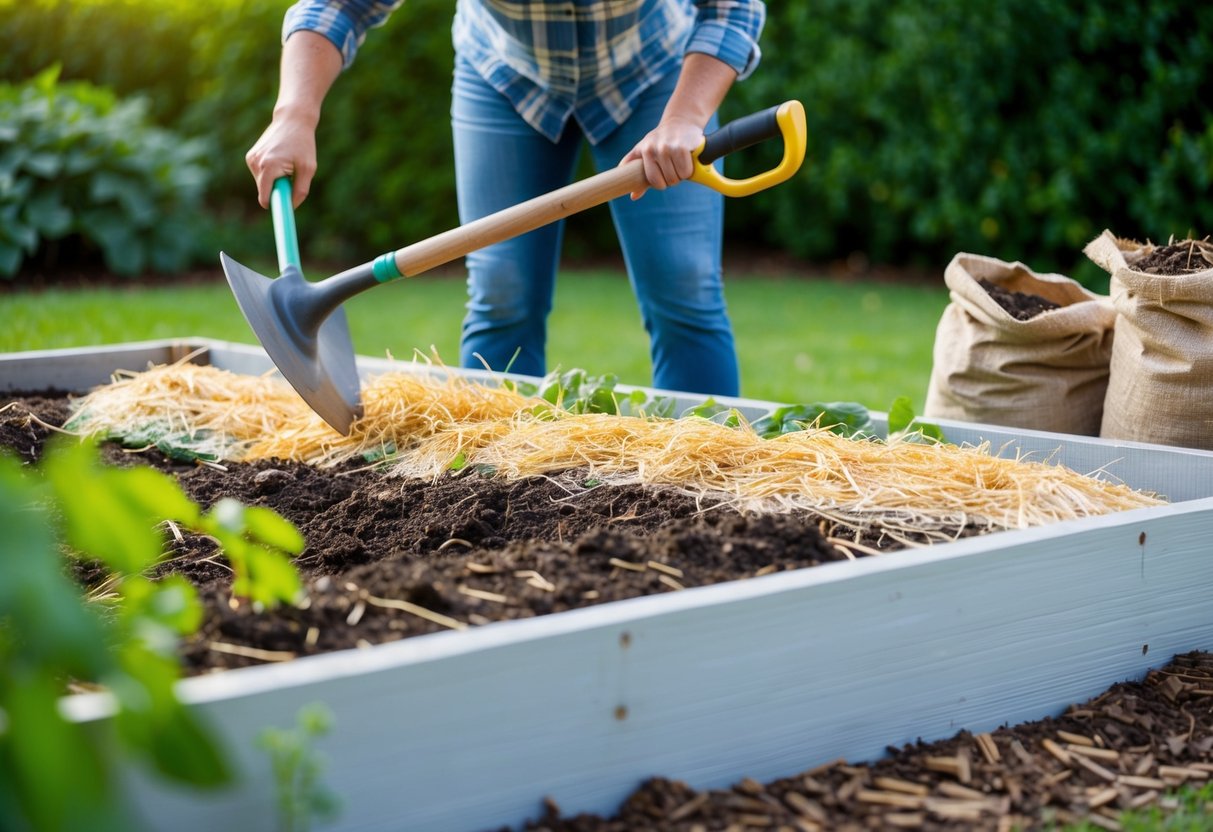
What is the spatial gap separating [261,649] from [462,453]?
3.80ft

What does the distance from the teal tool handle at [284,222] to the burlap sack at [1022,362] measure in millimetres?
1470

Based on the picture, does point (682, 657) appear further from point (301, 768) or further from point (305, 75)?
point (305, 75)

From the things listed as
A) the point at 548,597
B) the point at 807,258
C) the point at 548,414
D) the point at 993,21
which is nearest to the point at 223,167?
the point at 807,258

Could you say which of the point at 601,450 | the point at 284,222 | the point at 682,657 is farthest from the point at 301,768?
the point at 284,222

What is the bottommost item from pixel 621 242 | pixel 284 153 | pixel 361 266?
pixel 361 266

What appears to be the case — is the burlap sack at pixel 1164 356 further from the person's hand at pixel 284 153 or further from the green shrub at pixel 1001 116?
the green shrub at pixel 1001 116

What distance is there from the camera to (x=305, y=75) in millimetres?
2773

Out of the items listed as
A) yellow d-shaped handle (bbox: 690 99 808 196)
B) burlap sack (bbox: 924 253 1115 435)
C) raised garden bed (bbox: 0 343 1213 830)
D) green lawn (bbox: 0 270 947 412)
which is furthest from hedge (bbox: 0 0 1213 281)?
raised garden bed (bbox: 0 343 1213 830)

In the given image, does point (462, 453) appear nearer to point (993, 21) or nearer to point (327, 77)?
point (327, 77)

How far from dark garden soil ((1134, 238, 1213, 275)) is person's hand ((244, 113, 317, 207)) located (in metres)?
1.78

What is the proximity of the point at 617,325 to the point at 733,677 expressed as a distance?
522cm

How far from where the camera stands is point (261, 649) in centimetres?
142

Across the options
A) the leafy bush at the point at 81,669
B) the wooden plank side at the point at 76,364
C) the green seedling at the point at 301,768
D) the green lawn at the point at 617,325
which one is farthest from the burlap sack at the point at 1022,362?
the wooden plank side at the point at 76,364

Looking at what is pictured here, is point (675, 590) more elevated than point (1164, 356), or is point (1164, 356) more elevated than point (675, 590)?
point (1164, 356)
